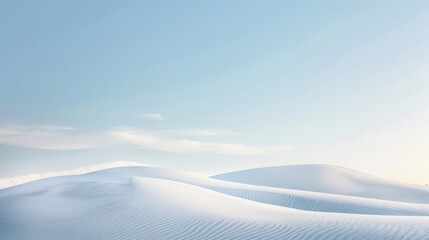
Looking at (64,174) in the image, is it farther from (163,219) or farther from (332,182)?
(163,219)

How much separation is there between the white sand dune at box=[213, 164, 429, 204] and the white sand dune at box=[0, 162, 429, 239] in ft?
105

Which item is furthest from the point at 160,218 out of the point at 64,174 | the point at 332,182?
the point at 64,174

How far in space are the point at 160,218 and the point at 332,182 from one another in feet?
139

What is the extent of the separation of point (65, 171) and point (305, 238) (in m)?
66.1

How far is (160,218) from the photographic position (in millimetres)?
17109

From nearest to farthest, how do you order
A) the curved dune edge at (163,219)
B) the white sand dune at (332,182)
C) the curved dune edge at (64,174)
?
the curved dune edge at (163,219) → the white sand dune at (332,182) → the curved dune edge at (64,174)

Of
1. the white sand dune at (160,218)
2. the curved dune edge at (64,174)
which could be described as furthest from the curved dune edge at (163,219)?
the curved dune edge at (64,174)

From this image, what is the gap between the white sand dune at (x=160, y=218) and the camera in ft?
45.8

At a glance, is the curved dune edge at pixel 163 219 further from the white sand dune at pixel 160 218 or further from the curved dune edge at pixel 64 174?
the curved dune edge at pixel 64 174

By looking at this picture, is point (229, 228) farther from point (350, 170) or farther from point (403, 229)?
point (350, 170)

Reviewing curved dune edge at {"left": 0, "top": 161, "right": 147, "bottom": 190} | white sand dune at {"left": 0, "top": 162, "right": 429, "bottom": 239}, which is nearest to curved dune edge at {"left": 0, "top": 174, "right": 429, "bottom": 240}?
white sand dune at {"left": 0, "top": 162, "right": 429, "bottom": 239}

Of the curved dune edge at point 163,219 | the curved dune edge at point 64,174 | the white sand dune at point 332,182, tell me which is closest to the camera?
the curved dune edge at point 163,219

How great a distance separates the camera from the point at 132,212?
1811 cm

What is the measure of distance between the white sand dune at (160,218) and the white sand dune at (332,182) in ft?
105
